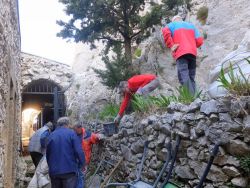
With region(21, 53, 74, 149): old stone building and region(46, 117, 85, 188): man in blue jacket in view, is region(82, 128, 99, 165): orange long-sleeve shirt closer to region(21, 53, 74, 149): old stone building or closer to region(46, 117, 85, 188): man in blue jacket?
region(46, 117, 85, 188): man in blue jacket

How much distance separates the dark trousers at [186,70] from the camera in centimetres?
485

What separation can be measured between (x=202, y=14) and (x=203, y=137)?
28.5 feet

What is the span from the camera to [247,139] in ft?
9.18

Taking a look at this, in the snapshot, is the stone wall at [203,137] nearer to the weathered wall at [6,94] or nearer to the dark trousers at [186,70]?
the dark trousers at [186,70]

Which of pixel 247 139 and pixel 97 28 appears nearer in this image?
pixel 247 139

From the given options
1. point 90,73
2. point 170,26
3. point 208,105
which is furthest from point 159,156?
point 90,73

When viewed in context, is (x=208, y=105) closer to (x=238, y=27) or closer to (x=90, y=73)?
(x=238, y=27)

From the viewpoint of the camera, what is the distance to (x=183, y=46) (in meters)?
5.02

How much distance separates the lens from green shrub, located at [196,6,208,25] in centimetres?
1116

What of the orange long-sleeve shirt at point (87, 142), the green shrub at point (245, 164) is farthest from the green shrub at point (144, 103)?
the green shrub at point (245, 164)

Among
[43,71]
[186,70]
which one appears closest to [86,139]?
[186,70]

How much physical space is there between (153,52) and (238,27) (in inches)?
106

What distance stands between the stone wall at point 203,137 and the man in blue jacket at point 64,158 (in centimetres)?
105

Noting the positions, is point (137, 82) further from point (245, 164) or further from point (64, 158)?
point (245, 164)
